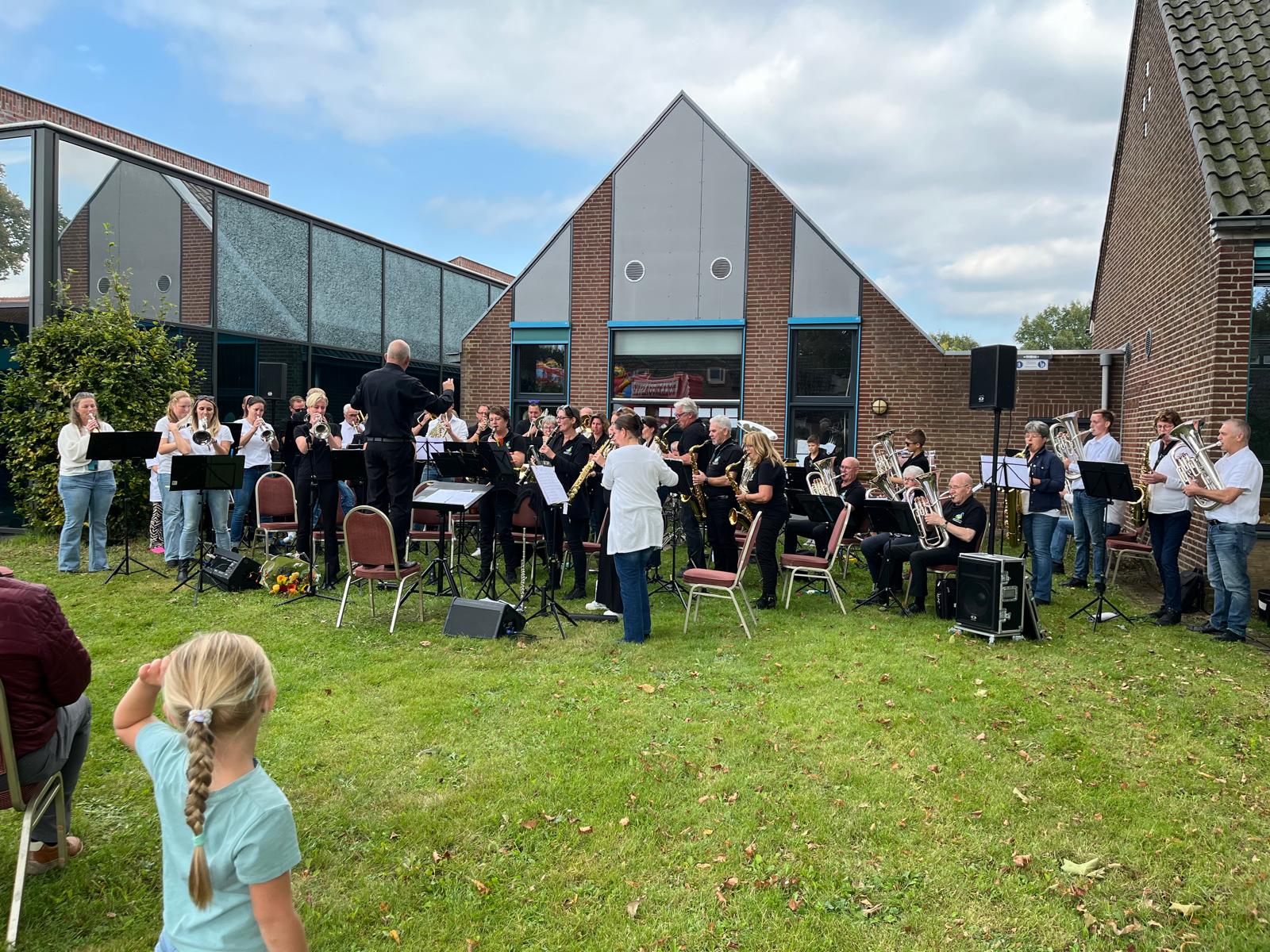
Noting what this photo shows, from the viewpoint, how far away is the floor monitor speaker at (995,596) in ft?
24.6

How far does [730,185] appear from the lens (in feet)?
51.6

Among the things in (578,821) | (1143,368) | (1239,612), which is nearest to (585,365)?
(1143,368)

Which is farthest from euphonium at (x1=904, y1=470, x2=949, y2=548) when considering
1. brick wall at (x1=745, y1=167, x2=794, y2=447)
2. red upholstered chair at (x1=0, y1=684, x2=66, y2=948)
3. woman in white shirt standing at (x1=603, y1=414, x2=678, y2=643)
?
red upholstered chair at (x1=0, y1=684, x2=66, y2=948)

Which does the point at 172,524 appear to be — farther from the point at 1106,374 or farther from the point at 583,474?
the point at 1106,374

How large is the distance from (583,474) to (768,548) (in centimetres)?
214

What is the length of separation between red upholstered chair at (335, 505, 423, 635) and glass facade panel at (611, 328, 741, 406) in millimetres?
9540

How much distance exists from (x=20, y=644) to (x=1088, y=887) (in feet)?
14.4

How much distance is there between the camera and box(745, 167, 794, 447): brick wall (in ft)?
50.6

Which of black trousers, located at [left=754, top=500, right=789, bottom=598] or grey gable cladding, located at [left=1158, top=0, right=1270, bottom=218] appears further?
black trousers, located at [left=754, top=500, right=789, bottom=598]

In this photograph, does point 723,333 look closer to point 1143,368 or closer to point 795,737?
point 1143,368

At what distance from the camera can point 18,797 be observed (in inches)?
120

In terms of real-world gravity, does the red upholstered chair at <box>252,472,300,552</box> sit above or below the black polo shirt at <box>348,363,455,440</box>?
below

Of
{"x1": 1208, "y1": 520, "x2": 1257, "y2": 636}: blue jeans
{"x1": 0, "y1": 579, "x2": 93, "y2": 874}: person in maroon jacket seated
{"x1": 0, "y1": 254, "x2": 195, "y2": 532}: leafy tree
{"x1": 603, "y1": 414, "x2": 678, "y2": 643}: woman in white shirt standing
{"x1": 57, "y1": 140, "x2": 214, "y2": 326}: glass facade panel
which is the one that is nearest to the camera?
{"x1": 0, "y1": 579, "x2": 93, "y2": 874}: person in maroon jacket seated

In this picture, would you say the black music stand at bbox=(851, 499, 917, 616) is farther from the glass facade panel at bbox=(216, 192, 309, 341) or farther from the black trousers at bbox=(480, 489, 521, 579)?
the glass facade panel at bbox=(216, 192, 309, 341)
